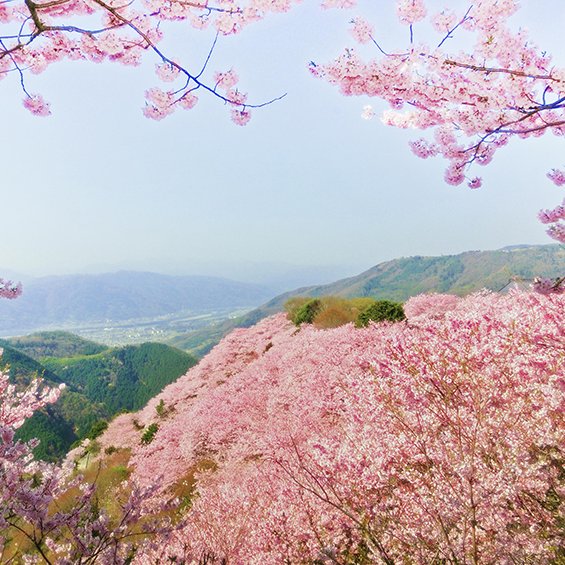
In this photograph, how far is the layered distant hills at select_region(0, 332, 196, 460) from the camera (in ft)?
306

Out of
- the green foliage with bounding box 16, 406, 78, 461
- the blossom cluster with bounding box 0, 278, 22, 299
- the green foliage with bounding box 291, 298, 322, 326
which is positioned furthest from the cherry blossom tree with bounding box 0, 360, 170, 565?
the green foliage with bounding box 16, 406, 78, 461

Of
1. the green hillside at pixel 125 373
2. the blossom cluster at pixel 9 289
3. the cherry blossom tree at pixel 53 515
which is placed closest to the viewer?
the cherry blossom tree at pixel 53 515

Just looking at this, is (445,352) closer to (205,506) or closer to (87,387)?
(205,506)

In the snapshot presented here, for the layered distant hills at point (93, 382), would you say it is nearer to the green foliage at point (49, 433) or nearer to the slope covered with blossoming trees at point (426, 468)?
the green foliage at point (49, 433)

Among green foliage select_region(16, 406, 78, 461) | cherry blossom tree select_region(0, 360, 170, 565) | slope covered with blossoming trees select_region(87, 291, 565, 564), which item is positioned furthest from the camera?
green foliage select_region(16, 406, 78, 461)

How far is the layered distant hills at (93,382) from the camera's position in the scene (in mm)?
93188

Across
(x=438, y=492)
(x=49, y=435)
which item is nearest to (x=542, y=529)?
(x=438, y=492)

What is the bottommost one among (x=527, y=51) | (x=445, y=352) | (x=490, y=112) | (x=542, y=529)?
(x=542, y=529)

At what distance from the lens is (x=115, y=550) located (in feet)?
12.7

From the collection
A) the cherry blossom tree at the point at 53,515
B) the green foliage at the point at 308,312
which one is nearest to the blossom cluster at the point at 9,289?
the cherry blossom tree at the point at 53,515

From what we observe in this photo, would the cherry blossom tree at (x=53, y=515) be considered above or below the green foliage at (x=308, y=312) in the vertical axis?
above

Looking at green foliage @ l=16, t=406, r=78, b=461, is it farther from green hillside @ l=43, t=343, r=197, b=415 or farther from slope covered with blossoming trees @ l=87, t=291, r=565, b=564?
slope covered with blossoming trees @ l=87, t=291, r=565, b=564

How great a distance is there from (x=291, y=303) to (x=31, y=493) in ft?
122

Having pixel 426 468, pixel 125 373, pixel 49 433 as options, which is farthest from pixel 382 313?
pixel 125 373
